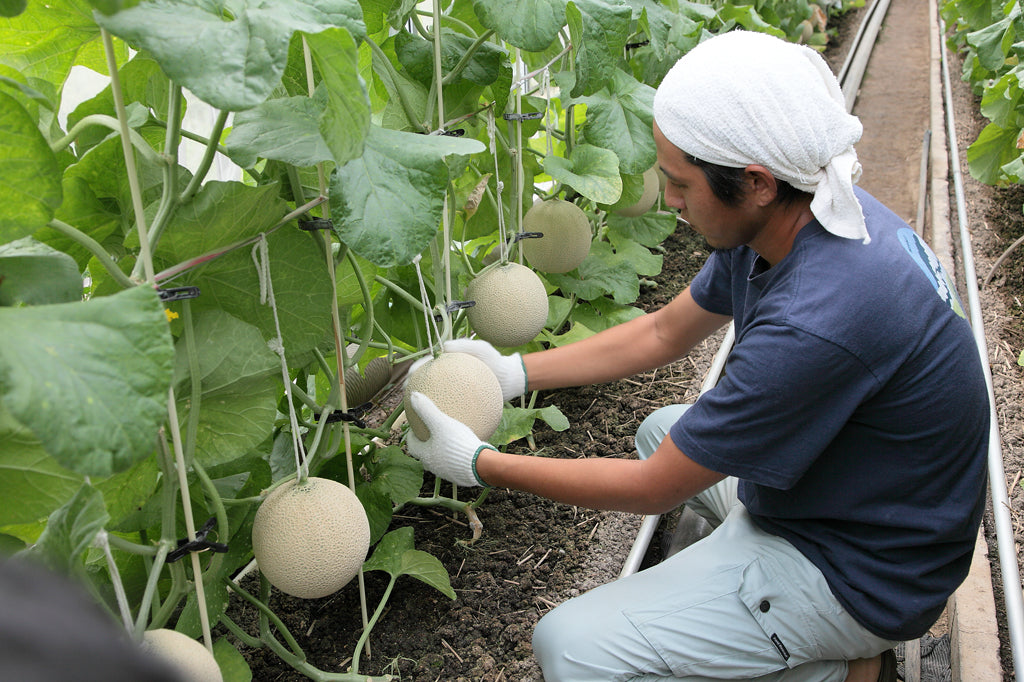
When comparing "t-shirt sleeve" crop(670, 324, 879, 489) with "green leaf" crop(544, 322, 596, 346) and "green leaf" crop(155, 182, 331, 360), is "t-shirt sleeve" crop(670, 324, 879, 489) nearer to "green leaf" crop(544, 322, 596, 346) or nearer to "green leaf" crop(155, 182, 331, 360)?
"green leaf" crop(155, 182, 331, 360)

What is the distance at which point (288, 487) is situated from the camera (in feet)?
4.25

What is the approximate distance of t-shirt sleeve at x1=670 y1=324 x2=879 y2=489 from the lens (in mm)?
1392

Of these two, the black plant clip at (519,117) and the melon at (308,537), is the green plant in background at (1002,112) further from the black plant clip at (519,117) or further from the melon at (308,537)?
the melon at (308,537)

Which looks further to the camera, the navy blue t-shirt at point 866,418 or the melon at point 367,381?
the melon at point 367,381

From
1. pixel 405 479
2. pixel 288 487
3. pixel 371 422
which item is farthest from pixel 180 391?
pixel 371 422

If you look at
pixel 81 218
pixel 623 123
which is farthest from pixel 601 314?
pixel 81 218

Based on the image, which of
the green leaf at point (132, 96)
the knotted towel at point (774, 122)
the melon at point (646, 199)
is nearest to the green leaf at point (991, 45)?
the melon at point (646, 199)

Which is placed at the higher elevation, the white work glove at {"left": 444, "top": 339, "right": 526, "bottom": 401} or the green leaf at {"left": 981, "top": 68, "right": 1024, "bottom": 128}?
the green leaf at {"left": 981, "top": 68, "right": 1024, "bottom": 128}

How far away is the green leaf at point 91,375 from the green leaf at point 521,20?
0.94 metres

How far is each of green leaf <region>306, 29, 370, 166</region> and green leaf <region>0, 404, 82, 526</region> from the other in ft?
1.59

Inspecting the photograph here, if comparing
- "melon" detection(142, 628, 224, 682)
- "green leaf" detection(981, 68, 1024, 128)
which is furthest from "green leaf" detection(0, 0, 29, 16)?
"green leaf" detection(981, 68, 1024, 128)

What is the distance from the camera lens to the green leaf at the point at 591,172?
2.01 m

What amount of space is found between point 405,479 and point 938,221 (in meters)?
3.47

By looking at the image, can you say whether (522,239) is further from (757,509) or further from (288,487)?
(288,487)
